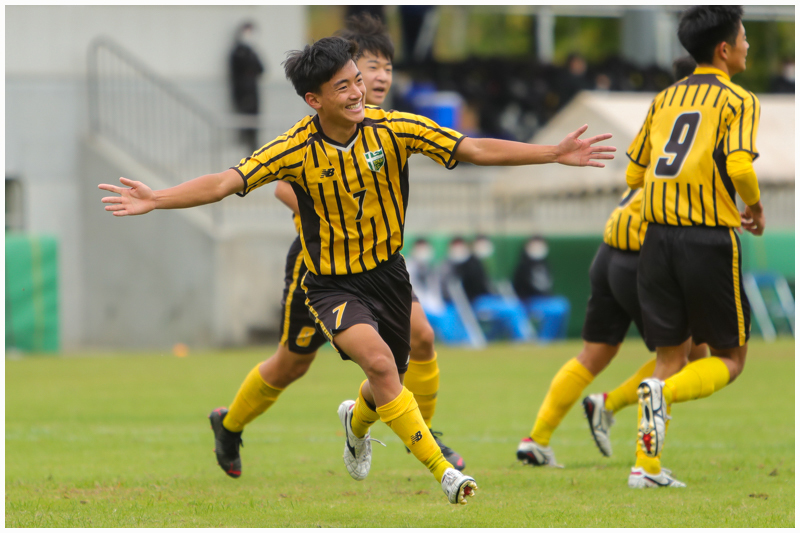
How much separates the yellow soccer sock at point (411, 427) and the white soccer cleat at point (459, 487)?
197 mm

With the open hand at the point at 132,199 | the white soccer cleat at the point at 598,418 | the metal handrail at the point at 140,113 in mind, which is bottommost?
the white soccer cleat at the point at 598,418

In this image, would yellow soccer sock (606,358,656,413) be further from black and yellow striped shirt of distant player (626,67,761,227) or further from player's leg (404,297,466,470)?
black and yellow striped shirt of distant player (626,67,761,227)

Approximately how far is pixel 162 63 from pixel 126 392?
1050cm

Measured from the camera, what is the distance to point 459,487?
432 centimetres

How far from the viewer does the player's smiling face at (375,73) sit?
19.8ft

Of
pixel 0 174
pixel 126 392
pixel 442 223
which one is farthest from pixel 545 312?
pixel 0 174

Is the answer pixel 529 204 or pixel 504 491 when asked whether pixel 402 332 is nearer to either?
pixel 504 491

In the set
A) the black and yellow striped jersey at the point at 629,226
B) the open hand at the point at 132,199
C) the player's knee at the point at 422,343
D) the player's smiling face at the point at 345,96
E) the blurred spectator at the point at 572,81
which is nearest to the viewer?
the open hand at the point at 132,199

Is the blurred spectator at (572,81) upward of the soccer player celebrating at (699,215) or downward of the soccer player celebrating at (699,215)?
upward

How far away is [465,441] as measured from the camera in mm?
7297

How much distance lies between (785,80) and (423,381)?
20399 millimetres

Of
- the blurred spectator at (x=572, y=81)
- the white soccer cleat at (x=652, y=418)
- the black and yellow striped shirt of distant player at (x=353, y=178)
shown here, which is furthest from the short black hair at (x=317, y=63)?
the blurred spectator at (x=572, y=81)

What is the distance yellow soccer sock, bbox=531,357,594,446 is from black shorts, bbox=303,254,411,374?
142 centimetres

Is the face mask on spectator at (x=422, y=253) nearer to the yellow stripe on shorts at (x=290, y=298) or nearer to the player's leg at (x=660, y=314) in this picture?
the yellow stripe on shorts at (x=290, y=298)
